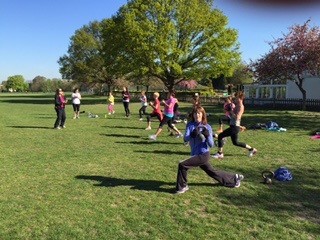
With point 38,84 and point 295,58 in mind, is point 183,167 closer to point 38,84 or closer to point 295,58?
point 295,58

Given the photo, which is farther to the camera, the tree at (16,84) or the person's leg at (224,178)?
the tree at (16,84)

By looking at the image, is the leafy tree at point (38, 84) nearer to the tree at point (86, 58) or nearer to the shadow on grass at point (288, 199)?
the tree at point (86, 58)

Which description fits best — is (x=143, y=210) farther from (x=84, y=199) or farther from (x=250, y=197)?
(x=250, y=197)

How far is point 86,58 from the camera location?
251ft

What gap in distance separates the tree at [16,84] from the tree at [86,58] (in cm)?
10546

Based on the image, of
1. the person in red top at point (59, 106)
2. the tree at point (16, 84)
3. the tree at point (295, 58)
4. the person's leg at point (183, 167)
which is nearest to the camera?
the person's leg at point (183, 167)

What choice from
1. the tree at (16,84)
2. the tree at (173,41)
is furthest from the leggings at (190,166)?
the tree at (16,84)

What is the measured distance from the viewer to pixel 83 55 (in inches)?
3017

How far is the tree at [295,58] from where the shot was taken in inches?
1361

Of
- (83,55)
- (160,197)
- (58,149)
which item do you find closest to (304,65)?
(58,149)

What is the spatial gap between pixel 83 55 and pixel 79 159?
69794 mm

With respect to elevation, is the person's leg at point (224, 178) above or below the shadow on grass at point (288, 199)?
above

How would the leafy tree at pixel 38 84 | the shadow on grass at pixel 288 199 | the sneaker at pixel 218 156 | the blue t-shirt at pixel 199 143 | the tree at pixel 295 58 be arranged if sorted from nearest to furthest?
the shadow on grass at pixel 288 199
the blue t-shirt at pixel 199 143
the sneaker at pixel 218 156
the tree at pixel 295 58
the leafy tree at pixel 38 84

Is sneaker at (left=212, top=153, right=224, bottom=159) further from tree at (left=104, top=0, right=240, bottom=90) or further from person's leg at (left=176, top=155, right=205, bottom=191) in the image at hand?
tree at (left=104, top=0, right=240, bottom=90)
